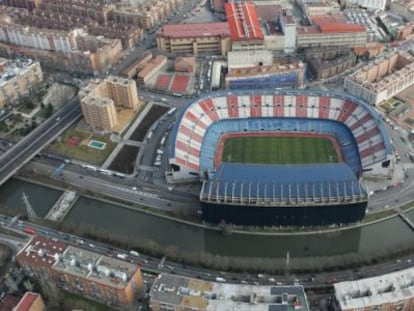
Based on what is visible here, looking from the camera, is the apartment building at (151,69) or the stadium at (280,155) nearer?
the stadium at (280,155)

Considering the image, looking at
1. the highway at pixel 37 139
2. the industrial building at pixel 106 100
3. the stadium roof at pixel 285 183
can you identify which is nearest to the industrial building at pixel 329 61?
the stadium roof at pixel 285 183

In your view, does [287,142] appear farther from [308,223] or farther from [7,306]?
[7,306]

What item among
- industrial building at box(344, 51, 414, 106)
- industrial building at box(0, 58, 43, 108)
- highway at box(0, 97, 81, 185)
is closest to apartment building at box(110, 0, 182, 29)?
industrial building at box(0, 58, 43, 108)

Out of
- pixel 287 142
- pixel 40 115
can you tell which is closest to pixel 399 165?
pixel 287 142

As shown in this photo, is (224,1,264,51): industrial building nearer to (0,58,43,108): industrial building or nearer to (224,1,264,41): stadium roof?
(224,1,264,41): stadium roof

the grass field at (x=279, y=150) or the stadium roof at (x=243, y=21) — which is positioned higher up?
the stadium roof at (x=243, y=21)

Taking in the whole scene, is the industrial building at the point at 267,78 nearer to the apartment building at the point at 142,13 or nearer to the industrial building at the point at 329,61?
the industrial building at the point at 329,61

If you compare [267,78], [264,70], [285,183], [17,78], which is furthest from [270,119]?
[17,78]
